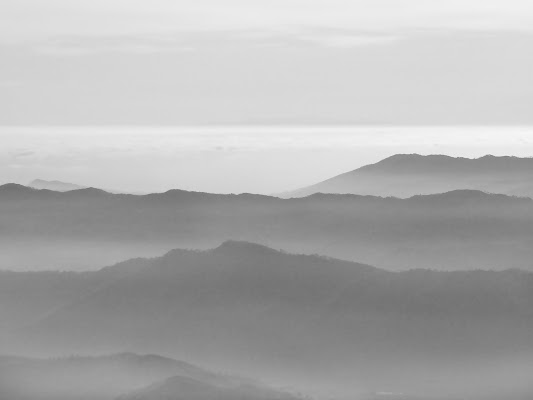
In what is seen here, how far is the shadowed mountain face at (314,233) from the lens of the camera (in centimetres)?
16250

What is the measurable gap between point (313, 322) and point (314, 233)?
71.3m

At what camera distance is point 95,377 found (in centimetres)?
9075

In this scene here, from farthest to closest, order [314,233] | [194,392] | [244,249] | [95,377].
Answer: [314,233] < [244,249] < [95,377] < [194,392]

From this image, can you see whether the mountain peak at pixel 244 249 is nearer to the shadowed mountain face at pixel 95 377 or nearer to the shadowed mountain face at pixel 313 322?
the shadowed mountain face at pixel 313 322

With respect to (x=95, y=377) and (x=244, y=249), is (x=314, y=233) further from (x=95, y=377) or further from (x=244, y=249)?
(x=95, y=377)

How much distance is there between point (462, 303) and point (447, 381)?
22.8 m

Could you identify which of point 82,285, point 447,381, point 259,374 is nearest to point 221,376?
point 259,374

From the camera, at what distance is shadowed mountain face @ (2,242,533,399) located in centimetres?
10262

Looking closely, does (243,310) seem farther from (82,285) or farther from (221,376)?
(221,376)

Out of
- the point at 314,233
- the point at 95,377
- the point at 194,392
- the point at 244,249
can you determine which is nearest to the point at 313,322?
the point at 244,249

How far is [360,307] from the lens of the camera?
397 feet

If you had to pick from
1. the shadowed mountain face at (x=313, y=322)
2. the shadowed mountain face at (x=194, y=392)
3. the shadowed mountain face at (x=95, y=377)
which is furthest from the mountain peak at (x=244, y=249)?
the shadowed mountain face at (x=194, y=392)

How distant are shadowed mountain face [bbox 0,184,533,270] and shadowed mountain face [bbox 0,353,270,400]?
58.1 metres

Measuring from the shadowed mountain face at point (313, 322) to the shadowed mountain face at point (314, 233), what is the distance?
24.3m
